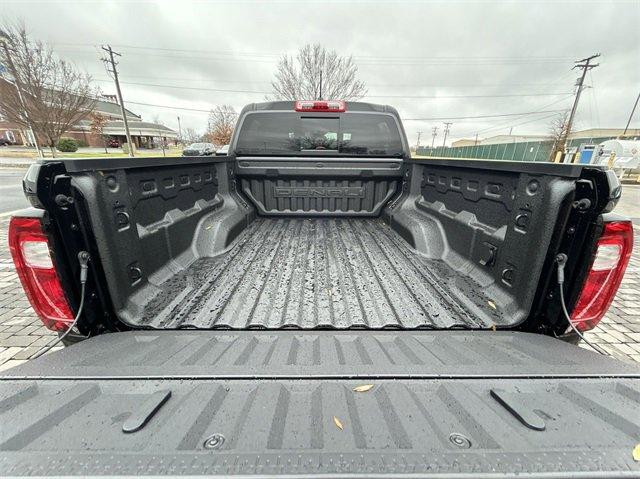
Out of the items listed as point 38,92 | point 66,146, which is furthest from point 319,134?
point 66,146

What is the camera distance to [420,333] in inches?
68.4

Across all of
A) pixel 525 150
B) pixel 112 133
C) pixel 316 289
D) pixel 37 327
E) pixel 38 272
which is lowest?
pixel 37 327

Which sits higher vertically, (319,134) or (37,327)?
(319,134)

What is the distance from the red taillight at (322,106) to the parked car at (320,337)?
54.7 inches

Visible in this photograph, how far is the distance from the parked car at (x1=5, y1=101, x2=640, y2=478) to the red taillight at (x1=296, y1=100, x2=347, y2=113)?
4.56 feet

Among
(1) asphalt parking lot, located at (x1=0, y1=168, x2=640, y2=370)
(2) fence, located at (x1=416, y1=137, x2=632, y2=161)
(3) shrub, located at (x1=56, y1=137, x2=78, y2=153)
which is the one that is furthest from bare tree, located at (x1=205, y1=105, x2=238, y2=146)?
(1) asphalt parking lot, located at (x1=0, y1=168, x2=640, y2=370)

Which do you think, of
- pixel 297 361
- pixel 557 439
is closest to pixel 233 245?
pixel 297 361

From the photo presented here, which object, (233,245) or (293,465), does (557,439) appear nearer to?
(293,465)

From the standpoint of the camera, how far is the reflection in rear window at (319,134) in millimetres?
3752

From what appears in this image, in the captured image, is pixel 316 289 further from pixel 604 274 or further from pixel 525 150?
pixel 525 150

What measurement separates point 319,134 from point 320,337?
2.94m

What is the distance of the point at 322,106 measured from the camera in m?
3.64

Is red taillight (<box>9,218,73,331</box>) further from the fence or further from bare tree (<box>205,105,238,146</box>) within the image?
bare tree (<box>205,105,238,146</box>)

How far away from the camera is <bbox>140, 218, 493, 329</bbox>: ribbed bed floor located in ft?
6.23
